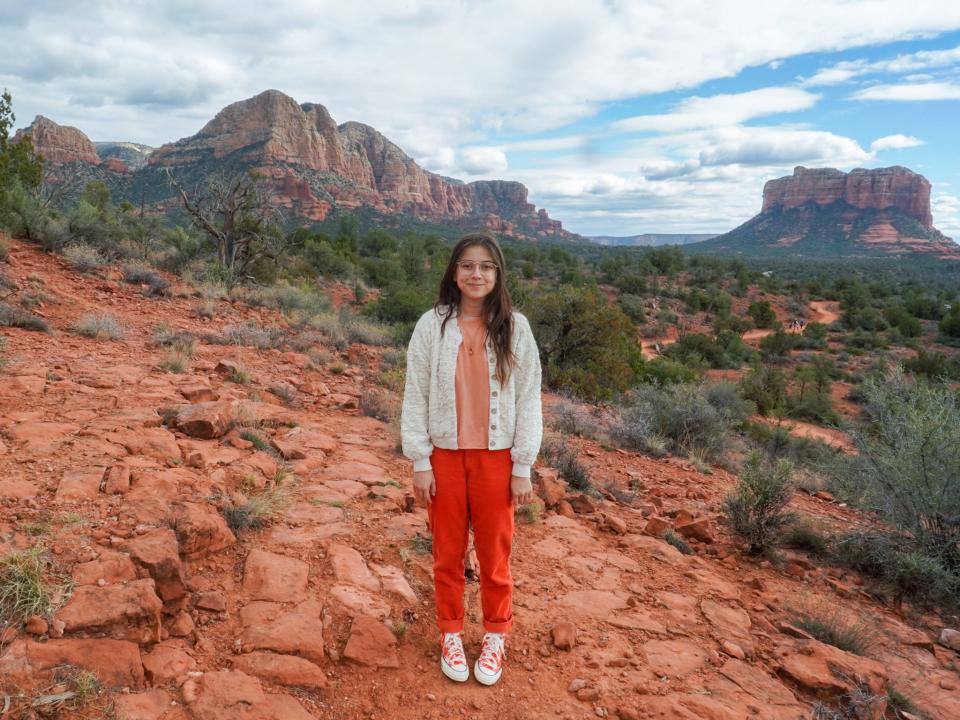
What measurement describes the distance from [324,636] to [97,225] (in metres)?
13.3

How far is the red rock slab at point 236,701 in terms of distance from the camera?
76.3 inches

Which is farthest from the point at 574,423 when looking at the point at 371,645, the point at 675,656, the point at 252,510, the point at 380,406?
the point at 371,645

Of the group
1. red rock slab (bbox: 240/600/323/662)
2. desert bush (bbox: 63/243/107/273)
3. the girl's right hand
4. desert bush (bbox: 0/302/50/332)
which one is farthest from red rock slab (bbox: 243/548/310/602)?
desert bush (bbox: 63/243/107/273)

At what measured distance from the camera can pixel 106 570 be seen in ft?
7.59

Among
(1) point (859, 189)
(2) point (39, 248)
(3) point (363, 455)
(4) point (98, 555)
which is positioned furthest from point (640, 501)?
(1) point (859, 189)

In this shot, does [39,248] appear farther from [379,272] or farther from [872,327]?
[872,327]

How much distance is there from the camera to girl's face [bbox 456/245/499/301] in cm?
231

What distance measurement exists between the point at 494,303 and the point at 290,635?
168 centimetres

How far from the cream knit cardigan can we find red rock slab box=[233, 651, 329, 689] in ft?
2.98

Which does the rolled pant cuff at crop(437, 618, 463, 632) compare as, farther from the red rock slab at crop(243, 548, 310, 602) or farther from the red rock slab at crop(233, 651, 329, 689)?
the red rock slab at crop(243, 548, 310, 602)

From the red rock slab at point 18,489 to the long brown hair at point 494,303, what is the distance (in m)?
2.23

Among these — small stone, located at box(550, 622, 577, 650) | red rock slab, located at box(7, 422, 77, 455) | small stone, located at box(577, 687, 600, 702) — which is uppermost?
red rock slab, located at box(7, 422, 77, 455)

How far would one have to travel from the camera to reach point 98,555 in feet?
7.87

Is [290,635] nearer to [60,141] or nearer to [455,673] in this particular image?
[455,673]
